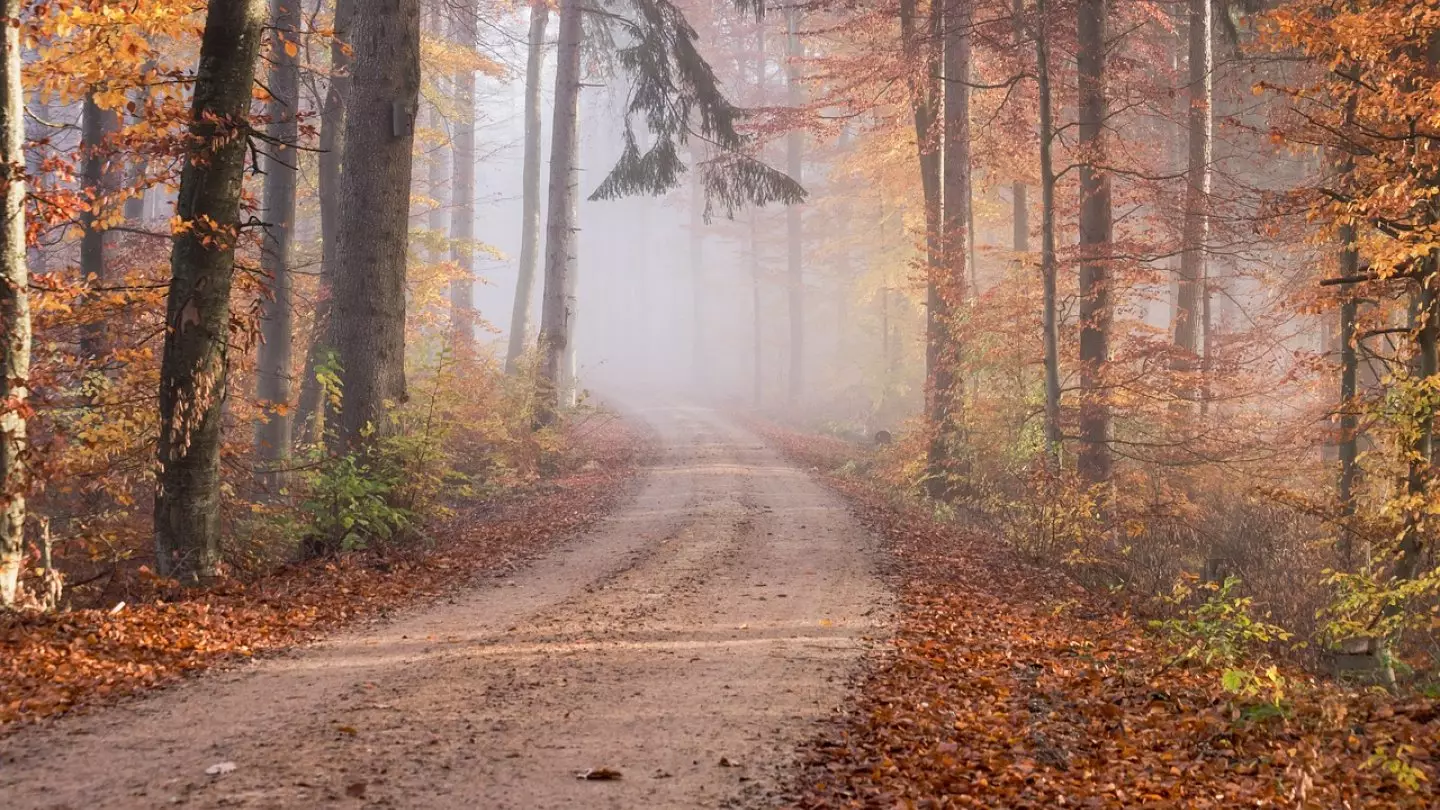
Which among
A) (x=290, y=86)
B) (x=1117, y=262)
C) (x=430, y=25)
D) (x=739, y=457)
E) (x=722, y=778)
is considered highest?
(x=430, y=25)

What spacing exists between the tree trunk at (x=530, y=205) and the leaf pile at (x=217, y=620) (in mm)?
14481

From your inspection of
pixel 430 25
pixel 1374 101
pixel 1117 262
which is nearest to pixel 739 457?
pixel 1117 262

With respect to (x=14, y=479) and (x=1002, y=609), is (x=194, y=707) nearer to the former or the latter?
(x=14, y=479)

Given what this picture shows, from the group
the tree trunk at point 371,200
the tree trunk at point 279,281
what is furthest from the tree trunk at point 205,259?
the tree trunk at point 279,281

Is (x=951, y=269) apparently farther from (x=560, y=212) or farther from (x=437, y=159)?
(x=437, y=159)

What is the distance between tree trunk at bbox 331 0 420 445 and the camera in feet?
34.2

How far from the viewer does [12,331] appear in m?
6.82

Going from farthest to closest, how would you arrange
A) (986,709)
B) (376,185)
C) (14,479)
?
(376,185) < (14,479) < (986,709)

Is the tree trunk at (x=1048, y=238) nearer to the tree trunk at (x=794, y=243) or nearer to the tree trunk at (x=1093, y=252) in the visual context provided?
the tree trunk at (x=1093, y=252)

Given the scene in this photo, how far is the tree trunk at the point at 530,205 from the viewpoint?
2552cm

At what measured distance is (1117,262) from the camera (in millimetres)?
13898

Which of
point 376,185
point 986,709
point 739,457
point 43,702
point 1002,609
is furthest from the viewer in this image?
point 739,457

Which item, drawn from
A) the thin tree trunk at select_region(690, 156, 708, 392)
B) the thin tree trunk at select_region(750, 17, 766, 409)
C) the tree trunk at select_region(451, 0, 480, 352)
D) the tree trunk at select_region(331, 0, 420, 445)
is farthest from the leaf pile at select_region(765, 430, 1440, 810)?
the thin tree trunk at select_region(690, 156, 708, 392)

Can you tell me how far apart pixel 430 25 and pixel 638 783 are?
95.1 feet
